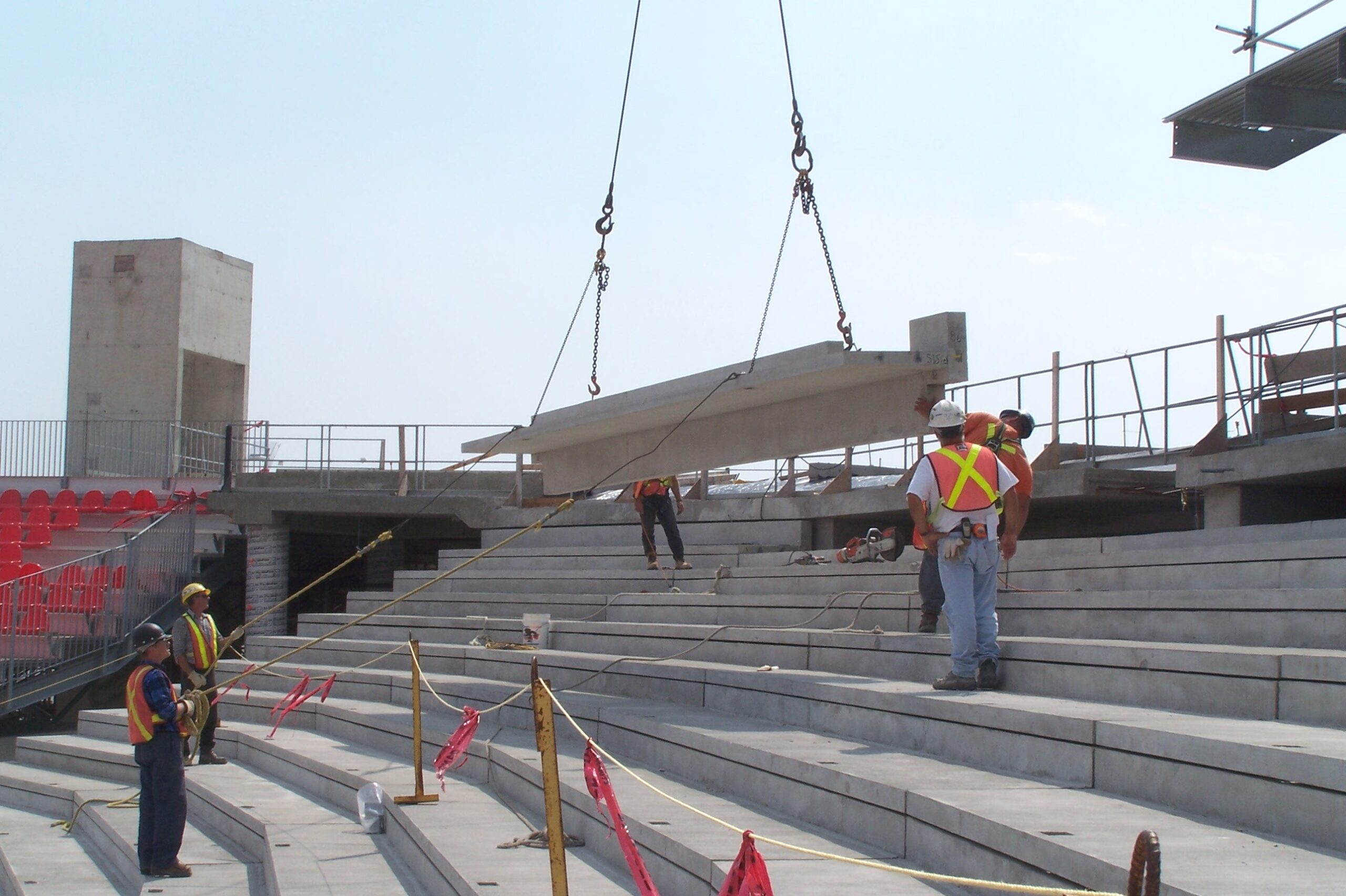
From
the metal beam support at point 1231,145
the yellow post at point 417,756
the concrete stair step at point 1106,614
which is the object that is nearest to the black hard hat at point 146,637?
the yellow post at point 417,756

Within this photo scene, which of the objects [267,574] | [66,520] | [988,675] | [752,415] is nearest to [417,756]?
[988,675]

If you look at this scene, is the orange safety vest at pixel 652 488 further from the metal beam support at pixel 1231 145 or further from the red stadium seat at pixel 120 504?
the red stadium seat at pixel 120 504

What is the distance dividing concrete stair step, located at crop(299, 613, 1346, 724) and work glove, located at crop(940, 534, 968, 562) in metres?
0.59

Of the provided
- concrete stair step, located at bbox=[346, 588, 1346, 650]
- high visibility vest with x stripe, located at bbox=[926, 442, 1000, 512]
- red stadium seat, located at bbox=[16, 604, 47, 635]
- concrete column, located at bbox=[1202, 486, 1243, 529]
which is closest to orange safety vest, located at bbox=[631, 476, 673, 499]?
concrete stair step, located at bbox=[346, 588, 1346, 650]

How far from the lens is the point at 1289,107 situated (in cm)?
997

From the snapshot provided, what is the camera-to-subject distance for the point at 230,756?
11.4 meters

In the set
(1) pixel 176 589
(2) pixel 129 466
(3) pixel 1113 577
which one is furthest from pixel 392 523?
(3) pixel 1113 577

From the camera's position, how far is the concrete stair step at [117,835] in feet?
24.3

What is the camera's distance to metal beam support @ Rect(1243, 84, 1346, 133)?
391 inches

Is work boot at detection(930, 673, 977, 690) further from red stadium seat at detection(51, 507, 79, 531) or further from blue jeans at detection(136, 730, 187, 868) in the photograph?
red stadium seat at detection(51, 507, 79, 531)

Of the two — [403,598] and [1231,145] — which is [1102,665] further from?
[1231,145]

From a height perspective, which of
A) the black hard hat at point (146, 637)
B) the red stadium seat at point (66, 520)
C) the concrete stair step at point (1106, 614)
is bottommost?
the black hard hat at point (146, 637)

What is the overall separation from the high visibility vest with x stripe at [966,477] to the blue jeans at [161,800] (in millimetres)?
4745

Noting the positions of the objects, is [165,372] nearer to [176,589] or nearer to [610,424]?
[176,589]
